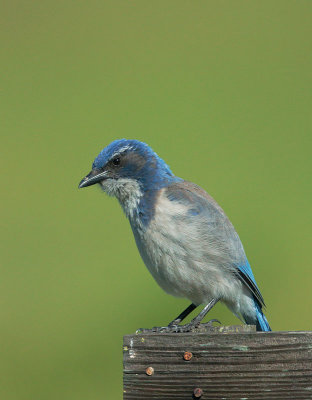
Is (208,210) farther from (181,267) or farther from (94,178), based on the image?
(94,178)

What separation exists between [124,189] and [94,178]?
24 centimetres

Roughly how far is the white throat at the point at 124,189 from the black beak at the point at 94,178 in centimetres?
6

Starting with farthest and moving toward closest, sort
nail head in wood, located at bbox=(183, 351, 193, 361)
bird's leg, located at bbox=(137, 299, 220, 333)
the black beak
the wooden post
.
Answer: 1. the black beak
2. bird's leg, located at bbox=(137, 299, 220, 333)
3. nail head in wood, located at bbox=(183, 351, 193, 361)
4. the wooden post

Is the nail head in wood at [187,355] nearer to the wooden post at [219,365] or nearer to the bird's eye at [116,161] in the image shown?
the wooden post at [219,365]

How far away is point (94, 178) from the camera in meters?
5.65

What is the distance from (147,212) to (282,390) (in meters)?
2.44

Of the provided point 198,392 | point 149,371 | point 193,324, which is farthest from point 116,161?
point 198,392

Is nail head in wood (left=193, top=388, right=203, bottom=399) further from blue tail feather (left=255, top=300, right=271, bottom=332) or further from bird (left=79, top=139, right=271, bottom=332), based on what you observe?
blue tail feather (left=255, top=300, right=271, bottom=332)

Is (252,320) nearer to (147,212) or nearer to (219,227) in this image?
(219,227)

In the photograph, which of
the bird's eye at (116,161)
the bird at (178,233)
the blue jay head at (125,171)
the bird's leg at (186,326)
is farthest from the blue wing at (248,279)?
the bird's eye at (116,161)

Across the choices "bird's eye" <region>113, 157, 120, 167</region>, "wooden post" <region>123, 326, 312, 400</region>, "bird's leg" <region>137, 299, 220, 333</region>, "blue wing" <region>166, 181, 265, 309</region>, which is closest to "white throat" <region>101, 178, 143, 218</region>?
"bird's eye" <region>113, 157, 120, 167</region>

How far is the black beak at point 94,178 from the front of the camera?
5.65 metres

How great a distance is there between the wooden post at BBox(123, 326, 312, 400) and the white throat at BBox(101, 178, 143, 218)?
2.40 metres

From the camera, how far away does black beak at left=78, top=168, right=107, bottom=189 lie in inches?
222
